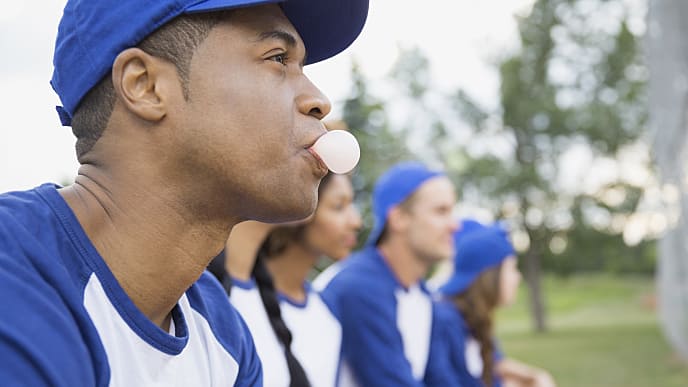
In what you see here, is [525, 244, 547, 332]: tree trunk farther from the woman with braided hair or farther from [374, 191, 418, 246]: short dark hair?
the woman with braided hair

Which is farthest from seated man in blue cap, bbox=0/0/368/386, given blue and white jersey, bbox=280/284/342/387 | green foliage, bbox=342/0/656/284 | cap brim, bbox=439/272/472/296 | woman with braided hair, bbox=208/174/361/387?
green foliage, bbox=342/0/656/284

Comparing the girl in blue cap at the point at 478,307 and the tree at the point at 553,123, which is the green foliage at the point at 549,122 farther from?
the girl in blue cap at the point at 478,307

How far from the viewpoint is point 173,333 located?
4.23 feet

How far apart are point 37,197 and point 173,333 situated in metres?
0.32

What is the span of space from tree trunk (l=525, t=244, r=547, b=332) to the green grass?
1.10 feet

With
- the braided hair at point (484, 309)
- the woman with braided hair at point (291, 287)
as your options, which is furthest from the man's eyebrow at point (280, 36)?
the braided hair at point (484, 309)

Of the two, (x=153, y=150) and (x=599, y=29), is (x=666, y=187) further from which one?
(x=599, y=29)

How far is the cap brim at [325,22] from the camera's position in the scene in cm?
140

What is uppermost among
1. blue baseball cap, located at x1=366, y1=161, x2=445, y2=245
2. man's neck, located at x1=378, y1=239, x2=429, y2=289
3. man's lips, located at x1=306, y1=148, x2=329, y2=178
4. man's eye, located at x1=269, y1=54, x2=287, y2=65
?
man's eye, located at x1=269, y1=54, x2=287, y2=65

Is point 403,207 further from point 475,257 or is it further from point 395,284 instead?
point 475,257

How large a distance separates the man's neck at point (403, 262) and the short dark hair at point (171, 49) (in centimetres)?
250

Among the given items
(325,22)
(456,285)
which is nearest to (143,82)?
(325,22)

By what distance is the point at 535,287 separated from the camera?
747 inches

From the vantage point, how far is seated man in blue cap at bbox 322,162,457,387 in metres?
3.19
